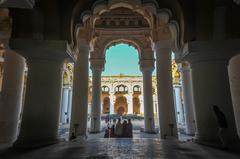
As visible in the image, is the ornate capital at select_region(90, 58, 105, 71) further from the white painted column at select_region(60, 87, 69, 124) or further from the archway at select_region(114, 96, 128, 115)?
the archway at select_region(114, 96, 128, 115)

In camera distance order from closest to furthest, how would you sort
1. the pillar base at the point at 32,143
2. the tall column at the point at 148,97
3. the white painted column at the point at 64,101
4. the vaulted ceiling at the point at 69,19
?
the pillar base at the point at 32,143 < the vaulted ceiling at the point at 69,19 < the tall column at the point at 148,97 < the white painted column at the point at 64,101

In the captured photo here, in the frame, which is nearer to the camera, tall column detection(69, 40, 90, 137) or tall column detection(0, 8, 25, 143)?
tall column detection(0, 8, 25, 143)

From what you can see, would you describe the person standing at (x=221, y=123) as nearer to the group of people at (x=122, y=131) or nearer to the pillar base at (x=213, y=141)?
the pillar base at (x=213, y=141)

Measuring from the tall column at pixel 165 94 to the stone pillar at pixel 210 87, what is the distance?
3091 millimetres

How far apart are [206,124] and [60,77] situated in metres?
4.19

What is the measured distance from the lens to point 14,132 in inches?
248

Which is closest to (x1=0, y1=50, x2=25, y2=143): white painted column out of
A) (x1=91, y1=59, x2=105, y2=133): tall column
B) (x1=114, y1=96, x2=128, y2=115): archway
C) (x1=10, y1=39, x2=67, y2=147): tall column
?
(x1=10, y1=39, x2=67, y2=147): tall column

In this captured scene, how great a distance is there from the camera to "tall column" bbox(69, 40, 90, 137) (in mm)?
7949

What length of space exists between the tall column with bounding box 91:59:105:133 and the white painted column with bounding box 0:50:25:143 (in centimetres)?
566

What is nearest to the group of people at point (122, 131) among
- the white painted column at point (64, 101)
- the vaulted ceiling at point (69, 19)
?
the vaulted ceiling at point (69, 19)

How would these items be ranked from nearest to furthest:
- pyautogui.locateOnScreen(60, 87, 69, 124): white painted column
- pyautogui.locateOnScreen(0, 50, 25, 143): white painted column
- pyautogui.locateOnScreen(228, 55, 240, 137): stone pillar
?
pyautogui.locateOnScreen(228, 55, 240, 137): stone pillar → pyautogui.locateOnScreen(0, 50, 25, 143): white painted column → pyautogui.locateOnScreen(60, 87, 69, 124): white painted column

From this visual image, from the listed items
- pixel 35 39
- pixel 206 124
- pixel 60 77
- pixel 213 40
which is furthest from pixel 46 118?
pixel 213 40

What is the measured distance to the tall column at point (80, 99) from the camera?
7.95m

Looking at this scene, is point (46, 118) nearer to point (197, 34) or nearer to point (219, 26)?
point (197, 34)
